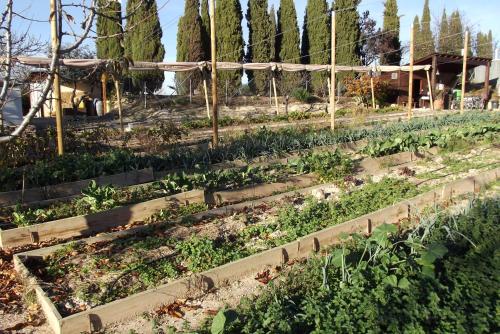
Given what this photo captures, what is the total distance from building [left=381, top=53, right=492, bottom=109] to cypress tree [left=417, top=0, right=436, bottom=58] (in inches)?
445

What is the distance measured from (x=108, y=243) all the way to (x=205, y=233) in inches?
45.6

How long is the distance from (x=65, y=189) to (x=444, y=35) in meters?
51.6

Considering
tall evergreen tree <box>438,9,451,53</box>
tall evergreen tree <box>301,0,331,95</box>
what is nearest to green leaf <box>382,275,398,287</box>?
tall evergreen tree <box>301,0,331,95</box>

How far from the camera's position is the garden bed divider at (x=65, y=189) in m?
7.13

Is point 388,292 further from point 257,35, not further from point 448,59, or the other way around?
point 257,35

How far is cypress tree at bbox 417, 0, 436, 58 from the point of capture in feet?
154

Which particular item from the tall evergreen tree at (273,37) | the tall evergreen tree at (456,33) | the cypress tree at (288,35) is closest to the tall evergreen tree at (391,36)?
the cypress tree at (288,35)

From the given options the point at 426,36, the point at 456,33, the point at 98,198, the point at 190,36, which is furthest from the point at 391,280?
the point at 426,36

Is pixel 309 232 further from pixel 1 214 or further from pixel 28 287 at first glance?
pixel 1 214

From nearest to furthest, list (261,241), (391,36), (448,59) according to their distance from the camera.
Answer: (261,241)
(448,59)
(391,36)

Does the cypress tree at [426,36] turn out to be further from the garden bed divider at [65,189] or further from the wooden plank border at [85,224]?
the wooden plank border at [85,224]

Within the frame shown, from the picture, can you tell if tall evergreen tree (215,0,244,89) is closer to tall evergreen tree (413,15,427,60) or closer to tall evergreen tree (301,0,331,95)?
tall evergreen tree (301,0,331,95)

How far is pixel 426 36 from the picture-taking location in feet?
168

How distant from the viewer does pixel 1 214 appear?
6520mm
